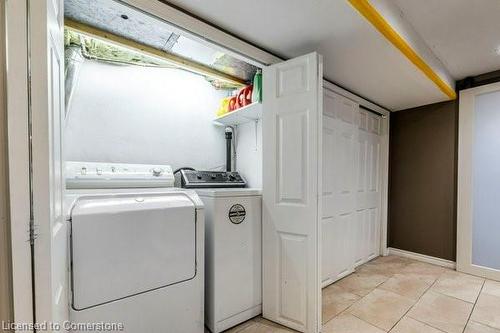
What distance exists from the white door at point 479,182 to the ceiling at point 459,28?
1.59 ft

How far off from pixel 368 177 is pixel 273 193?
1.93 meters

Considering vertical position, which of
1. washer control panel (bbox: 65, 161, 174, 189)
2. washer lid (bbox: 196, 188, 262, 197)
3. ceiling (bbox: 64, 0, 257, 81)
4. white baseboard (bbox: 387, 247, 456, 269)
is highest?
ceiling (bbox: 64, 0, 257, 81)

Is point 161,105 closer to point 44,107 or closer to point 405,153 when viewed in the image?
point 44,107

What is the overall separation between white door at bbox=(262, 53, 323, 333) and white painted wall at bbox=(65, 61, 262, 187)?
486 millimetres

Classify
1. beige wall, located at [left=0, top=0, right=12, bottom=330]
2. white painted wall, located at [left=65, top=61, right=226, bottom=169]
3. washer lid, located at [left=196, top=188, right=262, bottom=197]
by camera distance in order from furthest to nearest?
white painted wall, located at [left=65, top=61, right=226, bottom=169]
washer lid, located at [left=196, top=188, right=262, bottom=197]
beige wall, located at [left=0, top=0, right=12, bottom=330]

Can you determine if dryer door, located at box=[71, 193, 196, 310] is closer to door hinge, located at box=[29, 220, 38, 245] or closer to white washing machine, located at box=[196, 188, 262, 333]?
white washing machine, located at box=[196, 188, 262, 333]

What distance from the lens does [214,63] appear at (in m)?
2.24

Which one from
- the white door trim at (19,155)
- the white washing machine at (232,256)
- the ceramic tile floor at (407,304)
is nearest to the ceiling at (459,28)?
the white washing machine at (232,256)

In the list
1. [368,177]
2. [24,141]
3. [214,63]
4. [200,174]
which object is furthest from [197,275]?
[368,177]

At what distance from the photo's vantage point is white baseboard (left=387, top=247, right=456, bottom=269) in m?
3.10

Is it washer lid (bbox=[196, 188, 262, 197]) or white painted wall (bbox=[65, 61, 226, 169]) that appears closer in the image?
washer lid (bbox=[196, 188, 262, 197])

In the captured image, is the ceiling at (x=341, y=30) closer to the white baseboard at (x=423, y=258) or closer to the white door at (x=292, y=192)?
the white door at (x=292, y=192)

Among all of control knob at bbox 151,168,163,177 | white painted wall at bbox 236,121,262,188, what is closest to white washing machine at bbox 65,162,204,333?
control knob at bbox 151,168,163,177

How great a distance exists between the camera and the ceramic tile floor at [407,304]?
1.86 metres
